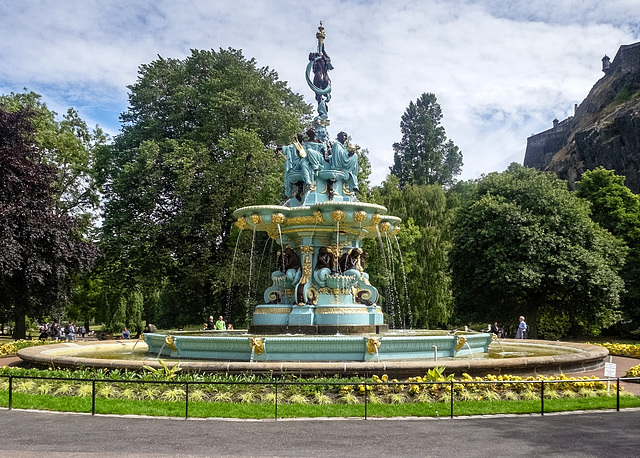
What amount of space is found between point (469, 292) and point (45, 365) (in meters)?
24.9

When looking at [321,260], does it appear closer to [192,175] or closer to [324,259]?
[324,259]

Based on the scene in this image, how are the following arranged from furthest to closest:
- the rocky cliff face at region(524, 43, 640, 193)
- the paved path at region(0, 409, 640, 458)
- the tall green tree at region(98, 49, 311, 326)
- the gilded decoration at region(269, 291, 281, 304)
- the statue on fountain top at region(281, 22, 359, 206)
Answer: the rocky cliff face at region(524, 43, 640, 193)
the tall green tree at region(98, 49, 311, 326)
the statue on fountain top at region(281, 22, 359, 206)
the gilded decoration at region(269, 291, 281, 304)
the paved path at region(0, 409, 640, 458)

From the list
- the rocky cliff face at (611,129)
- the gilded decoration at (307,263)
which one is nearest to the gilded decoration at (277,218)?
the gilded decoration at (307,263)

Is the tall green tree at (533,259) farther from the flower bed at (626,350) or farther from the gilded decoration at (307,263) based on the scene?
the gilded decoration at (307,263)

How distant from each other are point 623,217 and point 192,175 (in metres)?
28.4

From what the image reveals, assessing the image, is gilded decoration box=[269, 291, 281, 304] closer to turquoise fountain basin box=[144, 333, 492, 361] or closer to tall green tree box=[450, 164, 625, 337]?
turquoise fountain basin box=[144, 333, 492, 361]

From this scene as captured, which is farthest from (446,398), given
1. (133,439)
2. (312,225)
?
(312,225)

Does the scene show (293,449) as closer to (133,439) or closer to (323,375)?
(133,439)

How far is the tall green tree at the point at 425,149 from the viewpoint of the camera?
194 feet

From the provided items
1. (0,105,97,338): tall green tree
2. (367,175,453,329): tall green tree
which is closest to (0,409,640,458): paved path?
(0,105,97,338): tall green tree

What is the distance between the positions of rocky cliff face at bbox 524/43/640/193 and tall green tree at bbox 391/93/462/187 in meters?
14.9

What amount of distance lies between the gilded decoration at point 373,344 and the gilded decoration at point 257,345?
86.8 inches

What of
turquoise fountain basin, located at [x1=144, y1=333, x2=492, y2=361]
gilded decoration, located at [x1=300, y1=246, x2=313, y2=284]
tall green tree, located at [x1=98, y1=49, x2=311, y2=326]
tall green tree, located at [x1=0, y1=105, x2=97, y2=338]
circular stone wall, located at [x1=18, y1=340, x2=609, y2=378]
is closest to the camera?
circular stone wall, located at [x1=18, y1=340, x2=609, y2=378]

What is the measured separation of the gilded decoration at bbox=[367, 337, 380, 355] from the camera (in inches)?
493
